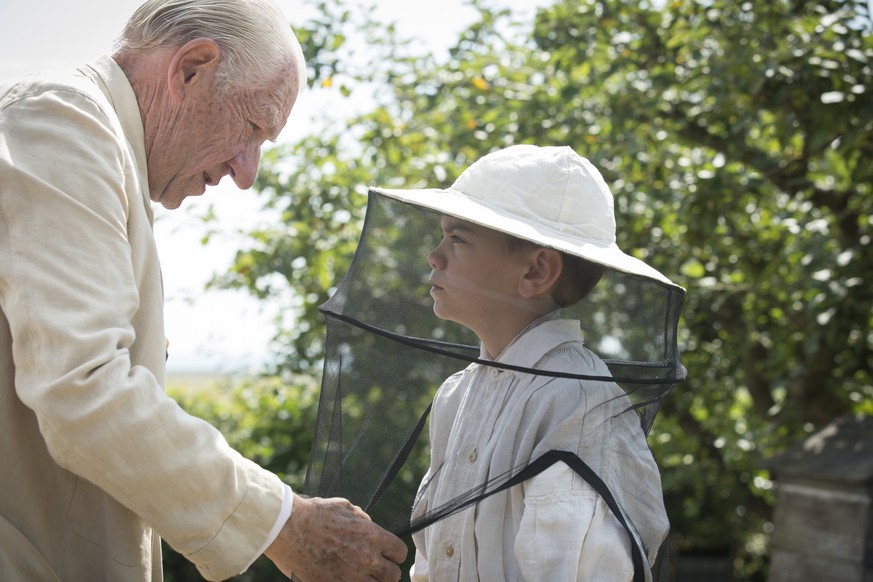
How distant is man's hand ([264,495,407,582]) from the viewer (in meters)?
1.77

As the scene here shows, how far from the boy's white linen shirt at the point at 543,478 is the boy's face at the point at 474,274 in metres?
0.10

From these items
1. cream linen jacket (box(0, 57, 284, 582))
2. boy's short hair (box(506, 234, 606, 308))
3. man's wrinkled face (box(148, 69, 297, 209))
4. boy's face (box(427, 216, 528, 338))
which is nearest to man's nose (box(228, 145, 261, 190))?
man's wrinkled face (box(148, 69, 297, 209))

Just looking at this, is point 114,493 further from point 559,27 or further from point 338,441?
point 559,27

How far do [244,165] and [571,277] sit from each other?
0.78 meters

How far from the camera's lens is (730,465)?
6.04 m

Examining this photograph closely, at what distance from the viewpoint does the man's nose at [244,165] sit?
2055 millimetres

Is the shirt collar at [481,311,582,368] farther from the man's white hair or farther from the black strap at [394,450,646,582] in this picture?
the man's white hair

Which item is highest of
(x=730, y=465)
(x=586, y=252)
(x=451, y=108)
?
(x=586, y=252)

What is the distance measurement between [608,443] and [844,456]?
3199mm

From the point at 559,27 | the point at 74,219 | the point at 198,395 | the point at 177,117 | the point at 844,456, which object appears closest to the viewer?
the point at 74,219

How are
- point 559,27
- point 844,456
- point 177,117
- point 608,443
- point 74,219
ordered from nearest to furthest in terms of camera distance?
point 74,219
point 608,443
point 177,117
point 844,456
point 559,27

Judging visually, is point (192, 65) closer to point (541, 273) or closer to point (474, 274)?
point (474, 274)

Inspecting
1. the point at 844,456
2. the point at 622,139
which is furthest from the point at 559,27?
the point at 844,456

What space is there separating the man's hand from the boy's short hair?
24.9 inches
